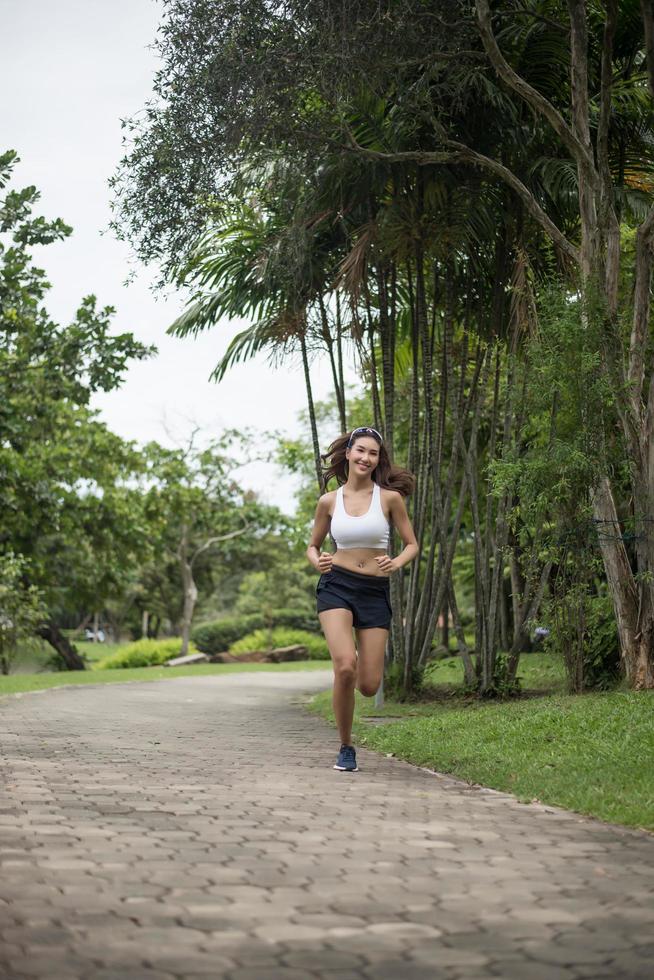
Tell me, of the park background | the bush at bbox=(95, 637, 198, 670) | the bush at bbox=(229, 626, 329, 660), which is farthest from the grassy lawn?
the bush at bbox=(229, 626, 329, 660)

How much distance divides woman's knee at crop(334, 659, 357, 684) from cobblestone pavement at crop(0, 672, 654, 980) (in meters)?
0.58

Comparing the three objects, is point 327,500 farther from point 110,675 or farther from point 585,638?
point 110,675

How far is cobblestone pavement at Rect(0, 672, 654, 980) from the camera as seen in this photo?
3125mm

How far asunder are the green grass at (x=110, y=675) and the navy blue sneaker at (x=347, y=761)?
10.1m

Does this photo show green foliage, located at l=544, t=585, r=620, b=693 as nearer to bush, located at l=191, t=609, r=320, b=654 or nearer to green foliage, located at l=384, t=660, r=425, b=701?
green foliage, located at l=384, t=660, r=425, b=701

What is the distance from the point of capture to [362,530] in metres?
7.10

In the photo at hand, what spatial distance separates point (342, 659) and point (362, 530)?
2.71 feet

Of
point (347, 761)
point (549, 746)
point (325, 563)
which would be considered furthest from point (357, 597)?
point (549, 746)

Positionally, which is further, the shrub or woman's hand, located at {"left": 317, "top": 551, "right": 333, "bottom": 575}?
the shrub

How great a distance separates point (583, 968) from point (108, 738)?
6.69 metres

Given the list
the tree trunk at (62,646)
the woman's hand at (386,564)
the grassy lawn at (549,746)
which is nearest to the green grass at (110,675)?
the tree trunk at (62,646)

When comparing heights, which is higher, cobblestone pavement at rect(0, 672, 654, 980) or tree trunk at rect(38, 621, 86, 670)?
cobblestone pavement at rect(0, 672, 654, 980)

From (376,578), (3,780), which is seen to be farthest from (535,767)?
(3,780)

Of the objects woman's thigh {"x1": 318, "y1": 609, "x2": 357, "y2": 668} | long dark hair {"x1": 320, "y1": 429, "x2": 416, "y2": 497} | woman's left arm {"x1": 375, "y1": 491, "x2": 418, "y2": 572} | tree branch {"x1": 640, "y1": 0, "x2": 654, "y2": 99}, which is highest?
tree branch {"x1": 640, "y1": 0, "x2": 654, "y2": 99}
